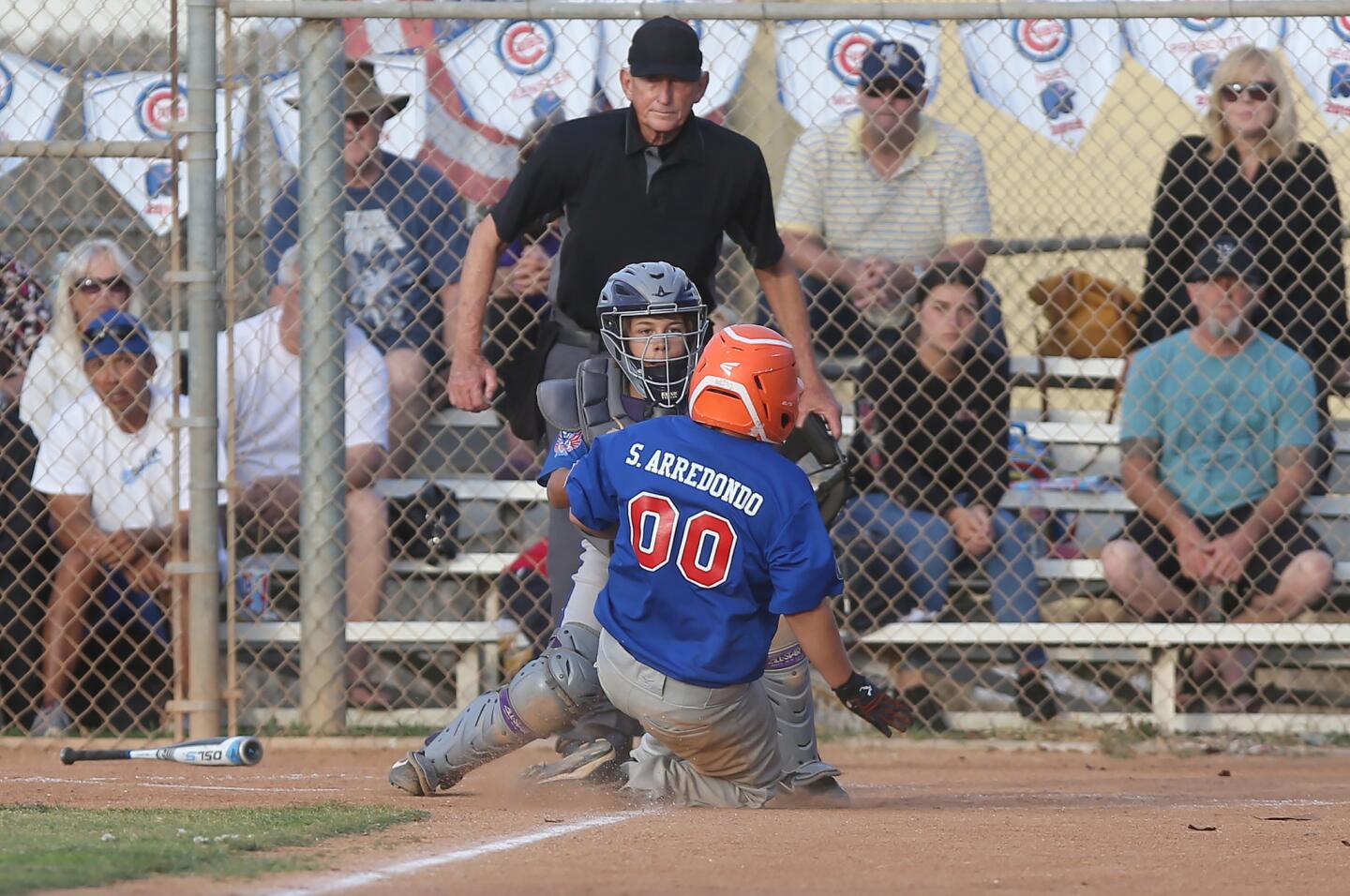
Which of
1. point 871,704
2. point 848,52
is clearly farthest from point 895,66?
point 871,704

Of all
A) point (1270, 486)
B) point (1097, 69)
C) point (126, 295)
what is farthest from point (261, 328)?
point (1270, 486)

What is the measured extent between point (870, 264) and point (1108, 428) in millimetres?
1221

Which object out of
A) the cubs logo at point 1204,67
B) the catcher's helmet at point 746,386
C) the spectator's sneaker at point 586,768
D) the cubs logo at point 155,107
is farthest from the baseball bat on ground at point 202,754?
the cubs logo at point 1204,67

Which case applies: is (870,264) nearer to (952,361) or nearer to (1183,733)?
(952,361)

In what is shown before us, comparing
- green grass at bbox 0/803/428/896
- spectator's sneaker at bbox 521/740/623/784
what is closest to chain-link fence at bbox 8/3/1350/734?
spectator's sneaker at bbox 521/740/623/784

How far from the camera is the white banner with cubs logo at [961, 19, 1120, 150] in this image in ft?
23.2

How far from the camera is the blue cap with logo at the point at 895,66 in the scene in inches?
272

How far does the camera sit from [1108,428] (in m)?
7.38

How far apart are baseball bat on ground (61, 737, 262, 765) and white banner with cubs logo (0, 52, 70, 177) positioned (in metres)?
2.64

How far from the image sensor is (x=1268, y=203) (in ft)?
22.3

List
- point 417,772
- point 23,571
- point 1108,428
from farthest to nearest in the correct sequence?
1. point 1108,428
2. point 23,571
3. point 417,772

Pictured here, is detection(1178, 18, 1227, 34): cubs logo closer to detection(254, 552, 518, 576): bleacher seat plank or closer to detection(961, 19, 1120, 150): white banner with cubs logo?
detection(961, 19, 1120, 150): white banner with cubs logo

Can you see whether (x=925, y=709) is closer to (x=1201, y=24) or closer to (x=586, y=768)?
(x=586, y=768)

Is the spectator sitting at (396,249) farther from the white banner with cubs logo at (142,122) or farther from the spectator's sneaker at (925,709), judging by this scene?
the spectator's sneaker at (925,709)
